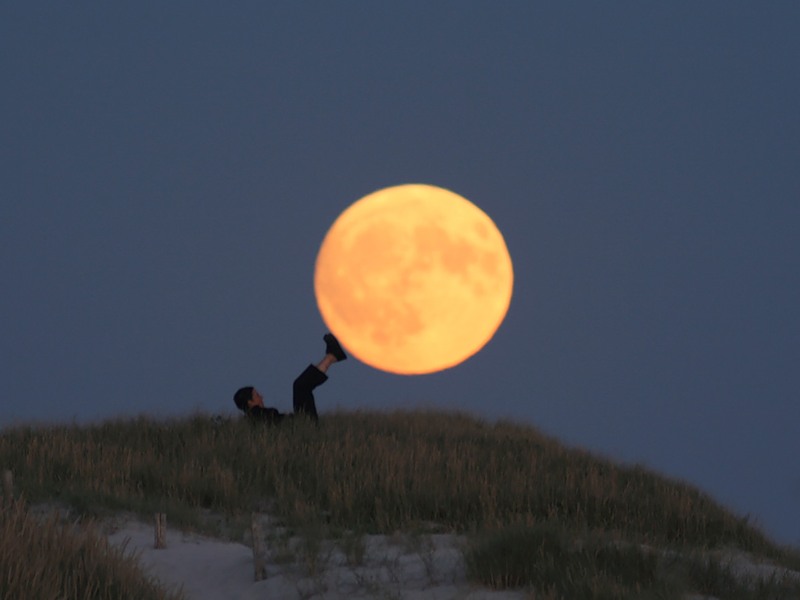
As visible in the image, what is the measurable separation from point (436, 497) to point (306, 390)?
552 cm

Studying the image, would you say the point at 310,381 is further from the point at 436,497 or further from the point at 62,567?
the point at 62,567

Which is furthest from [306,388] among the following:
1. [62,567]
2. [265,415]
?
[62,567]

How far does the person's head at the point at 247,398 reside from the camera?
50.6 ft

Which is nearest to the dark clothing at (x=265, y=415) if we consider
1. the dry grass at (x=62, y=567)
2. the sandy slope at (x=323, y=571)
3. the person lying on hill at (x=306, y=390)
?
the person lying on hill at (x=306, y=390)

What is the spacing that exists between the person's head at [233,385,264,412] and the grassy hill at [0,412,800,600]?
0.45 m

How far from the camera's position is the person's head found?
1544cm

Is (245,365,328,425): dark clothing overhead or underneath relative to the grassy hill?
overhead

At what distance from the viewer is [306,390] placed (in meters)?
15.9

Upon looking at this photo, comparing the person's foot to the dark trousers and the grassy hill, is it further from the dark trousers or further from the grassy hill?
the grassy hill

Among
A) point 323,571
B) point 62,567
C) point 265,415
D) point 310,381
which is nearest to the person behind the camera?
point 62,567

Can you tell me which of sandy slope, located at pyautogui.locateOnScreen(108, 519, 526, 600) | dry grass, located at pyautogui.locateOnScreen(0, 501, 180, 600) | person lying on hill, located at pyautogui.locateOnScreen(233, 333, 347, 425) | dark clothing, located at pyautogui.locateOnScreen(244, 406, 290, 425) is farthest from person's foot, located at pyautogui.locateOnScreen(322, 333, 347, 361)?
dry grass, located at pyautogui.locateOnScreen(0, 501, 180, 600)

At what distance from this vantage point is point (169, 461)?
12.7 m

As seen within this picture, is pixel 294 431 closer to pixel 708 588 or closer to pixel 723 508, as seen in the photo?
pixel 723 508

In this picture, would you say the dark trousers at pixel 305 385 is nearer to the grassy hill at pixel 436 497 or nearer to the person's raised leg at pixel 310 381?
the person's raised leg at pixel 310 381
